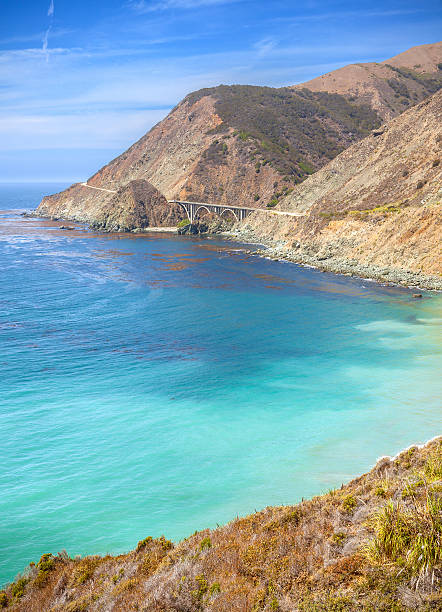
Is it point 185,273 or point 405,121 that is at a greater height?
point 405,121

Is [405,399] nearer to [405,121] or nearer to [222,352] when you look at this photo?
[222,352]

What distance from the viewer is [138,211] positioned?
144250 millimetres

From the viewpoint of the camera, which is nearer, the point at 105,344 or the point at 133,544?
the point at 133,544

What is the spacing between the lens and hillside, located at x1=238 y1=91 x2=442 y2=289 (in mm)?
67812

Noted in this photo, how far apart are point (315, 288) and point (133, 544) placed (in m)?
50.6

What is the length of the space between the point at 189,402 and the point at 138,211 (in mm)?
121218

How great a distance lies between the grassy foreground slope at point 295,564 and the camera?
9.74 meters

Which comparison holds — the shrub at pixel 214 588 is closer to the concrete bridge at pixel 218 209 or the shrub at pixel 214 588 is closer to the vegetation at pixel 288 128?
the concrete bridge at pixel 218 209

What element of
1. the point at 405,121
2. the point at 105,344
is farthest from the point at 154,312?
the point at 405,121

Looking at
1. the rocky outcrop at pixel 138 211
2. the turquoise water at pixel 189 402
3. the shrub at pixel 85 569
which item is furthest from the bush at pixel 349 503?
the rocky outcrop at pixel 138 211

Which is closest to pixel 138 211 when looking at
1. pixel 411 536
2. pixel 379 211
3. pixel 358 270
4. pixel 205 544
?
pixel 379 211

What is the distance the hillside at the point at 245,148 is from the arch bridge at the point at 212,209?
517cm

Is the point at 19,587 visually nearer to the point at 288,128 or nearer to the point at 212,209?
the point at 212,209

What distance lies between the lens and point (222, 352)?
3978 centimetres
